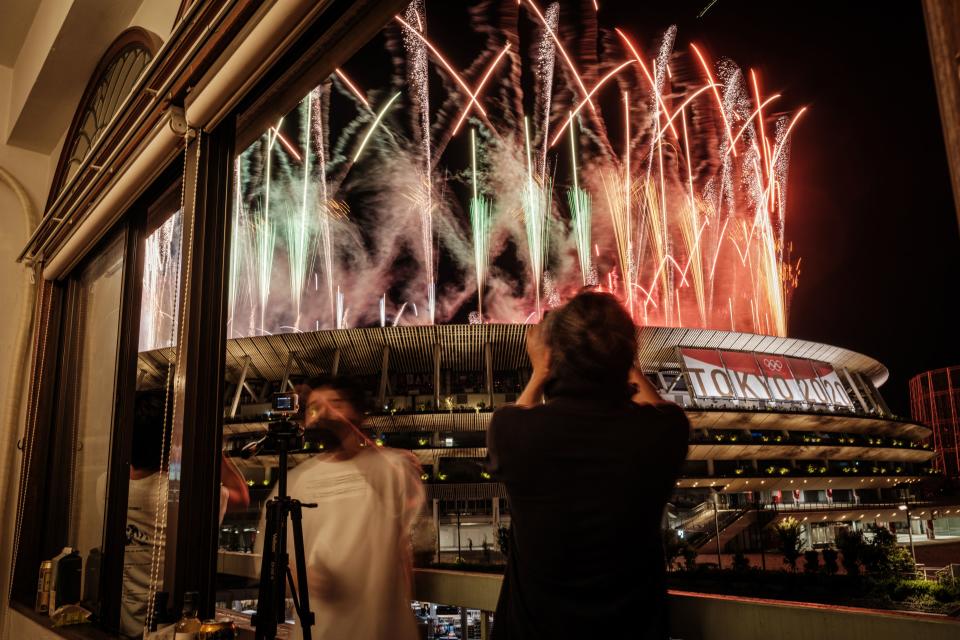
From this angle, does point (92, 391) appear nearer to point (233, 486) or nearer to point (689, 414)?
point (233, 486)

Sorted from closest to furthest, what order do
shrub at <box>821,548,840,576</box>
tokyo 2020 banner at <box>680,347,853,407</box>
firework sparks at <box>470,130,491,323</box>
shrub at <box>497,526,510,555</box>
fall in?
shrub at <box>497,526,510,555</box>, shrub at <box>821,548,840,576</box>, firework sparks at <box>470,130,491,323</box>, tokyo 2020 banner at <box>680,347,853,407</box>

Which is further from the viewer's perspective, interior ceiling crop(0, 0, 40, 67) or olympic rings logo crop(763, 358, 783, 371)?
olympic rings logo crop(763, 358, 783, 371)

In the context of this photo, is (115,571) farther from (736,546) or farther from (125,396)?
(736,546)

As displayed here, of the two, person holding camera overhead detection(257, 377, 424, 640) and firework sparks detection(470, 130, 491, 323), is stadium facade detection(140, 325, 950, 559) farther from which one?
person holding camera overhead detection(257, 377, 424, 640)

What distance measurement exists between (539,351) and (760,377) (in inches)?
1221

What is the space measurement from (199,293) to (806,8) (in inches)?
246

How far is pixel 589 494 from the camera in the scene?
1.08 metres

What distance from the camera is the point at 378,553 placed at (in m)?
1.97

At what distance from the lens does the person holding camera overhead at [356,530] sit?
1.94 meters

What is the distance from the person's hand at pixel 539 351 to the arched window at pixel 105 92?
2.96 metres

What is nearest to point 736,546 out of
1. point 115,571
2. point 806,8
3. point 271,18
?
point 806,8

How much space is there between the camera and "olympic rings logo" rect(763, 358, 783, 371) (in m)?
30.2

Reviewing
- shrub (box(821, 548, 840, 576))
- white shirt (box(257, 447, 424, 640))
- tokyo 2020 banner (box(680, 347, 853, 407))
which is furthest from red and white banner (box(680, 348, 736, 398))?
white shirt (box(257, 447, 424, 640))

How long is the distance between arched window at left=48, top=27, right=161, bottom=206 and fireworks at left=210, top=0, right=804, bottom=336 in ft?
3.40
